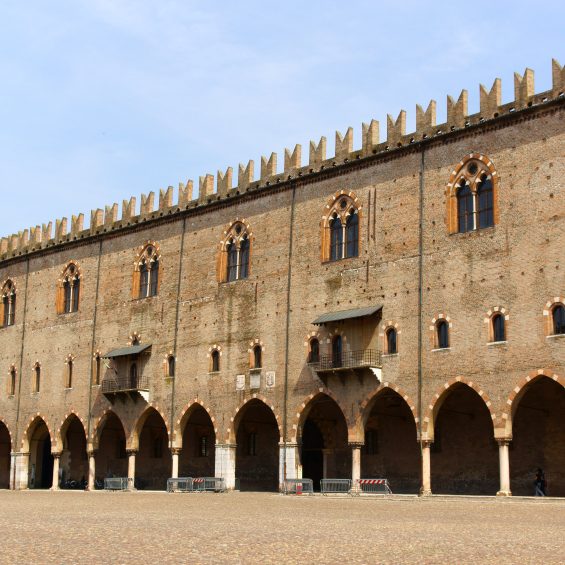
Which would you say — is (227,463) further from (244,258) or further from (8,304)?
(8,304)

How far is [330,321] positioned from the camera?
31578 mm

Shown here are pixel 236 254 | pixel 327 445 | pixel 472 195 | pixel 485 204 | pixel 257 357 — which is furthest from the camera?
pixel 236 254

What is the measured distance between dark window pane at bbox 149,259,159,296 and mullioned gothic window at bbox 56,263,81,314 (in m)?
5.15

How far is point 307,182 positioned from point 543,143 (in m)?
9.65

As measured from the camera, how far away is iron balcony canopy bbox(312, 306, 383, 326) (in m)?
30.7

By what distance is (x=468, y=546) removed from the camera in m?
11.9

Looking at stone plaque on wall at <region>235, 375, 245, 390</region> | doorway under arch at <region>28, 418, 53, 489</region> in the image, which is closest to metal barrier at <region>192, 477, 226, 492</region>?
stone plaque on wall at <region>235, 375, 245, 390</region>

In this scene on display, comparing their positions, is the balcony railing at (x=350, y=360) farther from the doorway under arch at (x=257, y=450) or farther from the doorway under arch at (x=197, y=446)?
the doorway under arch at (x=197, y=446)

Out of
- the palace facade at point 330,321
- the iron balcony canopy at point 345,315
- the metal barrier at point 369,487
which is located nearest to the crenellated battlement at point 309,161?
the palace facade at point 330,321

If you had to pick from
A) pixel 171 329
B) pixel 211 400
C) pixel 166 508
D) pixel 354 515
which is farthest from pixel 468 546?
pixel 171 329

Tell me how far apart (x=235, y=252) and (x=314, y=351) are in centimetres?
618

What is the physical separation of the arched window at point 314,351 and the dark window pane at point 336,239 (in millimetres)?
3020

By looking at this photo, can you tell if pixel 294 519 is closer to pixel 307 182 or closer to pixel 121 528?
pixel 121 528

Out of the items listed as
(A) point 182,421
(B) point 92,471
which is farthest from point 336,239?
(B) point 92,471
